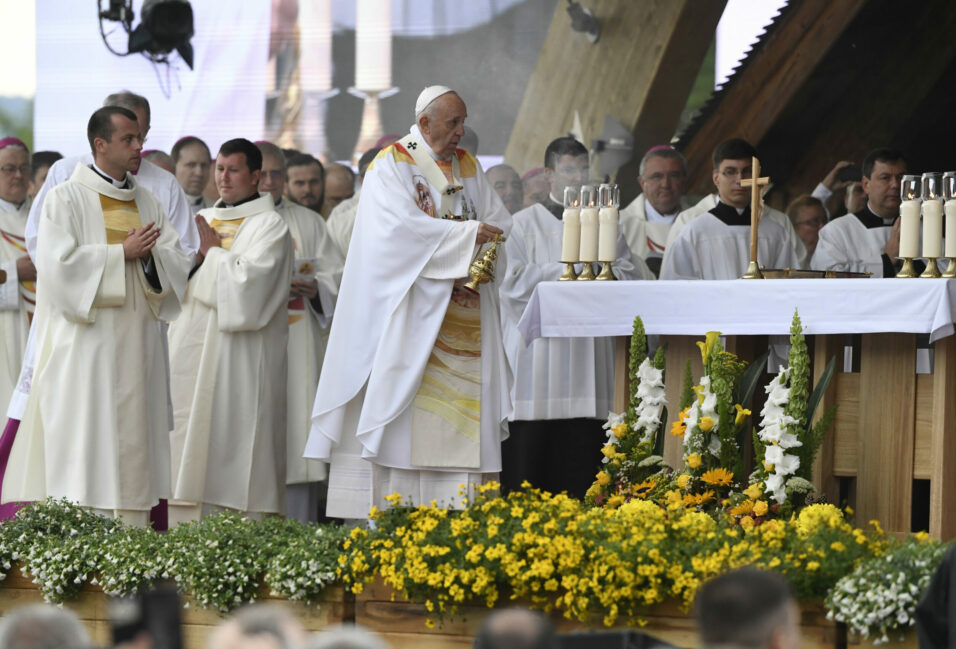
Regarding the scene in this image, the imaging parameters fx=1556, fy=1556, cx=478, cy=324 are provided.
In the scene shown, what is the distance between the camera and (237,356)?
27.7ft

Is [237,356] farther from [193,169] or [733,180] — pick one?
[733,180]

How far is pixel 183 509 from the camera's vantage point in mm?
8398

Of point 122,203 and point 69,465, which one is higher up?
point 122,203

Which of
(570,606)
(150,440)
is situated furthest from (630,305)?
(150,440)

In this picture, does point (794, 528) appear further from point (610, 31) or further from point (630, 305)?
point (610, 31)

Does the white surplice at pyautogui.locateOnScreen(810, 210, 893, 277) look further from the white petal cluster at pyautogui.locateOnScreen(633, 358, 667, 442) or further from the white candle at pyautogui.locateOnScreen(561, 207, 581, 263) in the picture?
the white petal cluster at pyautogui.locateOnScreen(633, 358, 667, 442)

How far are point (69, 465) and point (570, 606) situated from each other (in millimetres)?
2828

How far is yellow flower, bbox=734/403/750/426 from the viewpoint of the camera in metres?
6.56

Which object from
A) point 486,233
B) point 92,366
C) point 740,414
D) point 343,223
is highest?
point 343,223

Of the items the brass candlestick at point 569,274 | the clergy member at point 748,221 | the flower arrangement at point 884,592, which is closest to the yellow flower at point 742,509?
the flower arrangement at point 884,592

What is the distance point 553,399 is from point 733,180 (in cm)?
167

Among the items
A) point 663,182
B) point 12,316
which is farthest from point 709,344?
point 12,316

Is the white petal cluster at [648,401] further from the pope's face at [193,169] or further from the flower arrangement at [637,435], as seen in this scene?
the pope's face at [193,169]

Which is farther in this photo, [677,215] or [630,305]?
[677,215]
